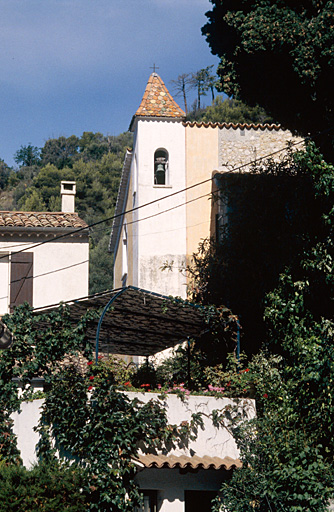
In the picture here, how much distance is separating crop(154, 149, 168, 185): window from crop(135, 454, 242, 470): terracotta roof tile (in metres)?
10.6

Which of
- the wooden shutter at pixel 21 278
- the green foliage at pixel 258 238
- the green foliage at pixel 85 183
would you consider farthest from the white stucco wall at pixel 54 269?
the green foliage at pixel 85 183

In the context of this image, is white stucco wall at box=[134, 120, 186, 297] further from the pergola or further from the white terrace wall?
the white terrace wall

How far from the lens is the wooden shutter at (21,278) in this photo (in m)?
19.9

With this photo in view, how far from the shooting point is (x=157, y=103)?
72.8 ft

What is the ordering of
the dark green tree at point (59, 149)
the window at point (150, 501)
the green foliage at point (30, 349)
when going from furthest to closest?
1. the dark green tree at point (59, 149)
2. the green foliage at point (30, 349)
3. the window at point (150, 501)

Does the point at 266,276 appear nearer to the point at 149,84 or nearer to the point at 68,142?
the point at 149,84

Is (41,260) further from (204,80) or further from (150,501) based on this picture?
(204,80)

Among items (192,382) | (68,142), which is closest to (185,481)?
(192,382)

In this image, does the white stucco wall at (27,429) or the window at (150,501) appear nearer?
the window at (150,501)

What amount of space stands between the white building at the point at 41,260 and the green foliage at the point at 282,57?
6.43 meters

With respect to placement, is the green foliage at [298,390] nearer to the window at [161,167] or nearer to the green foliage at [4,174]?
the window at [161,167]

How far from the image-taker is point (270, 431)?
1270 cm

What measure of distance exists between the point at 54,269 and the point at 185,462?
9.22 m

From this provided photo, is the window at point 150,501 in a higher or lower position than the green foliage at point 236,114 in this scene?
lower
